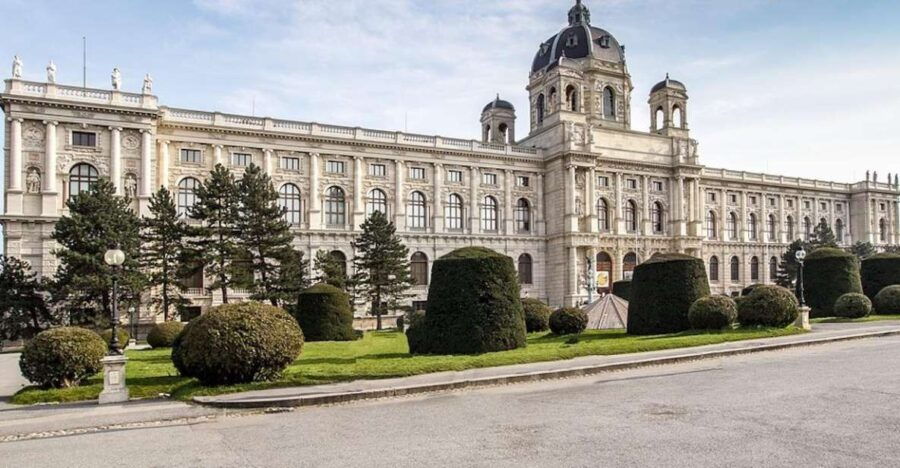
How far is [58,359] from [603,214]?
196ft

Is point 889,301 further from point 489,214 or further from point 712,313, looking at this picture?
point 489,214

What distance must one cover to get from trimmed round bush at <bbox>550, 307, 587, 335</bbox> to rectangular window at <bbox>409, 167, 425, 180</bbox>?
32.5 m

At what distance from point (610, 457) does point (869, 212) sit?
100021mm

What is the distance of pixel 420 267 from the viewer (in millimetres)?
60031

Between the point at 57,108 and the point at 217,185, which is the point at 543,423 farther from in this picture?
the point at 57,108

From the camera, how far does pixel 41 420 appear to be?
1339 cm

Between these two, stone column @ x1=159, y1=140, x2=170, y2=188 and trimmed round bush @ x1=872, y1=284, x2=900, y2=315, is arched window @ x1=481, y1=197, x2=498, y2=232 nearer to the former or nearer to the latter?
stone column @ x1=159, y1=140, x2=170, y2=188

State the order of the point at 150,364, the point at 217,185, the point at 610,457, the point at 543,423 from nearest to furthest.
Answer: the point at 610,457 < the point at 543,423 < the point at 150,364 < the point at 217,185

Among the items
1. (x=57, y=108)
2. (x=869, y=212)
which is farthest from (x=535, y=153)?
(x=869, y=212)

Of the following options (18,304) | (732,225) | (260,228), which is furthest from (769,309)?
(732,225)

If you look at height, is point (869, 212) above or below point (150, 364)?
above

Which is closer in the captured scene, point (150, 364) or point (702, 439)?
point (702, 439)

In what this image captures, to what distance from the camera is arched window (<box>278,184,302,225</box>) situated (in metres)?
54.8

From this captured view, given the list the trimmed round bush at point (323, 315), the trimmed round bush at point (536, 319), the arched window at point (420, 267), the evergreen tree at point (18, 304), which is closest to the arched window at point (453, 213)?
the arched window at point (420, 267)
